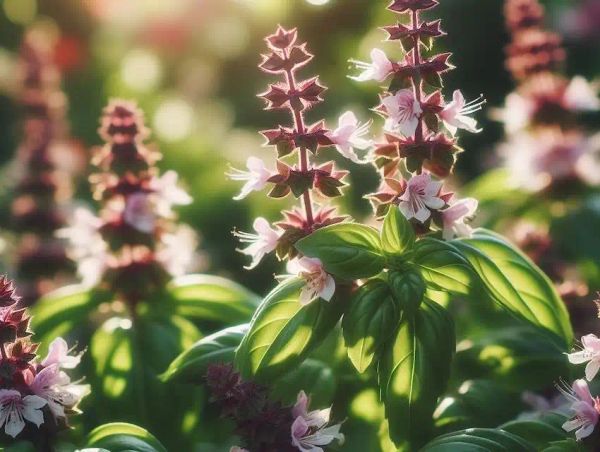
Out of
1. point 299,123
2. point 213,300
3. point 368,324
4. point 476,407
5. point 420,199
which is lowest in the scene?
point 476,407

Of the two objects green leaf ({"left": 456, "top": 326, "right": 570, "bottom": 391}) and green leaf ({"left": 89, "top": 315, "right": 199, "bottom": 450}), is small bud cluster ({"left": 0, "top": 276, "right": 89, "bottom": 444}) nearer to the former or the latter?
green leaf ({"left": 89, "top": 315, "right": 199, "bottom": 450})

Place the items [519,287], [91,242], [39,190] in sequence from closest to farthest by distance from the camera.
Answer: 1. [519,287]
2. [91,242]
3. [39,190]

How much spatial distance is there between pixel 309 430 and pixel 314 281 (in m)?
0.19

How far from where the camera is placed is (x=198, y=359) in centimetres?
134

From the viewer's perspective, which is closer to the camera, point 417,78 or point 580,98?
point 417,78

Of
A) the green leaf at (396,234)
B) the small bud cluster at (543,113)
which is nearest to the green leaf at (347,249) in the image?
the green leaf at (396,234)

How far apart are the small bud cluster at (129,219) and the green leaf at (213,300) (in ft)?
0.21

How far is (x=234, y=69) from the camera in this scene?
422 cm

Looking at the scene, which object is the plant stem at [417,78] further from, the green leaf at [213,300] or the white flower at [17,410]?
the white flower at [17,410]

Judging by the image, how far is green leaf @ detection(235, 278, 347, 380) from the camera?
1222mm

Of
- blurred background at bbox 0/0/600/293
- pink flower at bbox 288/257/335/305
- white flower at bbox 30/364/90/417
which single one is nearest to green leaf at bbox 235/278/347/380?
pink flower at bbox 288/257/335/305

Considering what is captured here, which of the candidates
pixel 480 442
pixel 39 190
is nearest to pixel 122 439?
pixel 480 442

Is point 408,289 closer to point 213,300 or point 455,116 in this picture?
point 455,116

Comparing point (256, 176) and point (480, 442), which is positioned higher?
point (256, 176)
